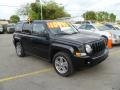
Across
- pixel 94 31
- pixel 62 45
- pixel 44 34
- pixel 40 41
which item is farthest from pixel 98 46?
pixel 94 31

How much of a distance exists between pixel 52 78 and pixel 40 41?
4.89 feet

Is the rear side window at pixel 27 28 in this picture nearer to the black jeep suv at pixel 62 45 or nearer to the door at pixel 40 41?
the black jeep suv at pixel 62 45

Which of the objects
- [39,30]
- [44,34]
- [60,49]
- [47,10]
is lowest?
[60,49]

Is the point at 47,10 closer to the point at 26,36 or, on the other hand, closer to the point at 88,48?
the point at 26,36

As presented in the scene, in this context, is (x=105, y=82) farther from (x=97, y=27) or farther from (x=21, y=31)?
(x=97, y=27)

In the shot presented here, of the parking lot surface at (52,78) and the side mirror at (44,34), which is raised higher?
the side mirror at (44,34)

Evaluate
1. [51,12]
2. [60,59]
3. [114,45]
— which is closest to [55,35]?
[60,59]

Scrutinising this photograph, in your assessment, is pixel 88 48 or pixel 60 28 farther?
pixel 60 28

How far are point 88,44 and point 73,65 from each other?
77cm

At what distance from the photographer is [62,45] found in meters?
5.42

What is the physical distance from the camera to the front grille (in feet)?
17.5

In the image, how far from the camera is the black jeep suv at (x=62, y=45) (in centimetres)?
512

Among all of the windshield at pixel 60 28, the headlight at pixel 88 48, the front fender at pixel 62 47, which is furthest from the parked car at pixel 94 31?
the headlight at pixel 88 48

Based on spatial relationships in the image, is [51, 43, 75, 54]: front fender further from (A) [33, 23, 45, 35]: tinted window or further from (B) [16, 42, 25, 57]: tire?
(B) [16, 42, 25, 57]: tire
